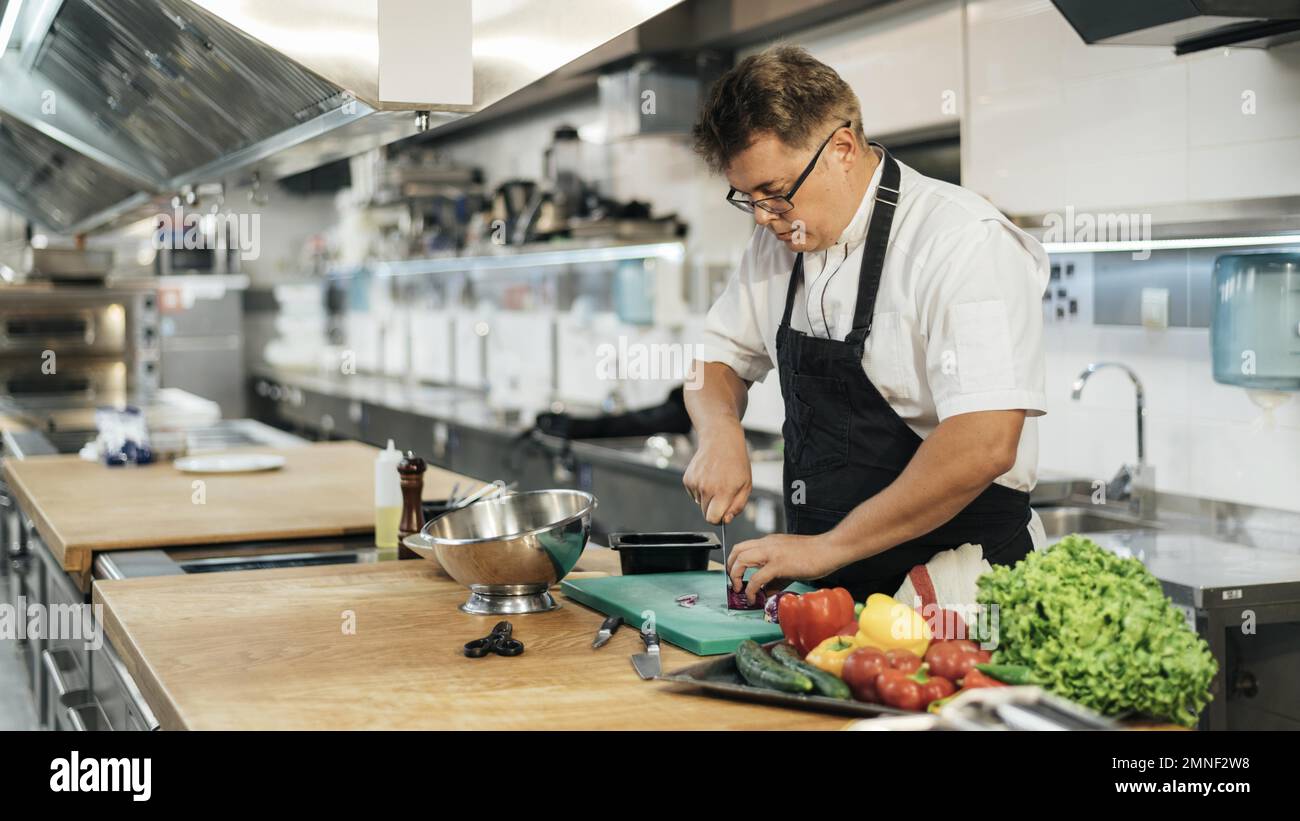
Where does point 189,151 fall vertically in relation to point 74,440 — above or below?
above

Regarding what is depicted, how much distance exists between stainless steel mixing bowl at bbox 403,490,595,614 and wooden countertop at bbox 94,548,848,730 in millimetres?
56

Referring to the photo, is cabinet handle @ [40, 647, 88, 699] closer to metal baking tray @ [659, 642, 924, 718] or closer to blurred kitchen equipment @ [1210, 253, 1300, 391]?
metal baking tray @ [659, 642, 924, 718]

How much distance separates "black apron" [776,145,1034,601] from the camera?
2312mm

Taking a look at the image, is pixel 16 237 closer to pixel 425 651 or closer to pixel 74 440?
pixel 74 440

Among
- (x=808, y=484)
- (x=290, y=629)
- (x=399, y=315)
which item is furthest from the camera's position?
(x=399, y=315)

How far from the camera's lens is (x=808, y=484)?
2469mm

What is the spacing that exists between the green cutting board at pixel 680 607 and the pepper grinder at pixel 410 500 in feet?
1.80

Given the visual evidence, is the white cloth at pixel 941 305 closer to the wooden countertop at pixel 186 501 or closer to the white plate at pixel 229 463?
the wooden countertop at pixel 186 501

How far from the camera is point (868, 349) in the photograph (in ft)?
7.68

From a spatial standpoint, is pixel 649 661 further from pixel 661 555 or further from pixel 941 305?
pixel 941 305

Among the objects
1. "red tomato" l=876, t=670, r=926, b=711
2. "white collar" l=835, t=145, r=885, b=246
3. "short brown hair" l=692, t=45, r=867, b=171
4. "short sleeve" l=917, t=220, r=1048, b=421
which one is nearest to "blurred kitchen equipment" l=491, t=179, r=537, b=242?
"white collar" l=835, t=145, r=885, b=246

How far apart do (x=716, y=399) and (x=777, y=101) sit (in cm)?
71
